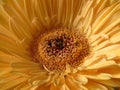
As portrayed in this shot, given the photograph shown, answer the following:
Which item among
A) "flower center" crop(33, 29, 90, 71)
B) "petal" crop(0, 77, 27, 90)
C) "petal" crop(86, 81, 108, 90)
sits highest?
"flower center" crop(33, 29, 90, 71)

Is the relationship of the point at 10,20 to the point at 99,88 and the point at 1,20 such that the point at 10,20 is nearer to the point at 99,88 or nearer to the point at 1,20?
the point at 1,20

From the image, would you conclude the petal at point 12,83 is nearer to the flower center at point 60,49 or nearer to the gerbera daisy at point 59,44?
the gerbera daisy at point 59,44

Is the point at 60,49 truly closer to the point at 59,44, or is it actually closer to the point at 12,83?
the point at 59,44

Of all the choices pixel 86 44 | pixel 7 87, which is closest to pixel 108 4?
pixel 86 44

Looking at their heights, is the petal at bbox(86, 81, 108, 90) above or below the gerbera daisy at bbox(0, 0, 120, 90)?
below

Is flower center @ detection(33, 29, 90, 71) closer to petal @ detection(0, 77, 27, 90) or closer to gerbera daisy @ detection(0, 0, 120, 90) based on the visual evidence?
gerbera daisy @ detection(0, 0, 120, 90)

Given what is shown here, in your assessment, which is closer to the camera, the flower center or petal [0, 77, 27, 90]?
petal [0, 77, 27, 90]

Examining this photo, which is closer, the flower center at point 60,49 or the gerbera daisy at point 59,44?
the gerbera daisy at point 59,44

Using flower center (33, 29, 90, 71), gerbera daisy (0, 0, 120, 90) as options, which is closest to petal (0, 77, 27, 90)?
gerbera daisy (0, 0, 120, 90)

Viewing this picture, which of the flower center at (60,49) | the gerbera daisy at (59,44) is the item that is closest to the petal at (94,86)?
the gerbera daisy at (59,44)
